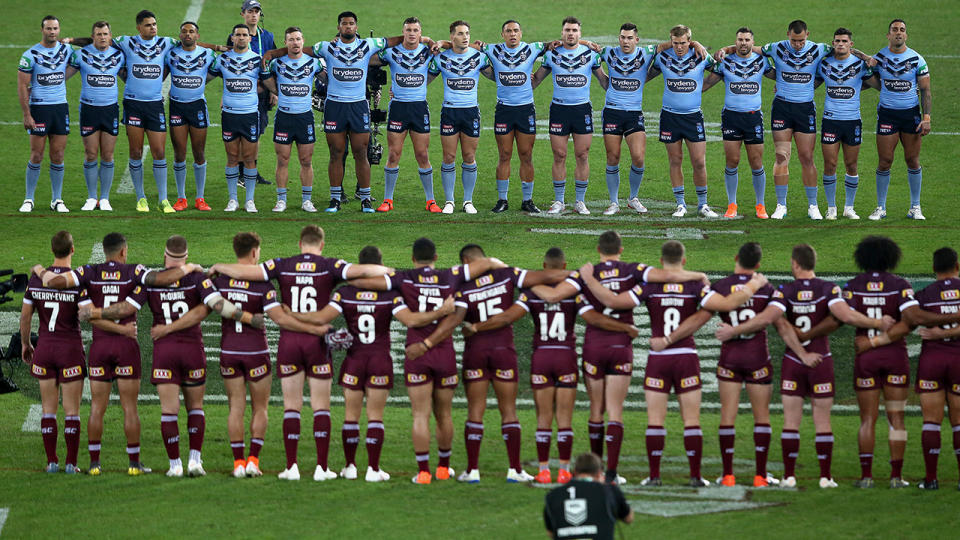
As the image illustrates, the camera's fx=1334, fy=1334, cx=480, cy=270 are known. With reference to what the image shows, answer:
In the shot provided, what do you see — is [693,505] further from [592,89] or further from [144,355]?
[592,89]

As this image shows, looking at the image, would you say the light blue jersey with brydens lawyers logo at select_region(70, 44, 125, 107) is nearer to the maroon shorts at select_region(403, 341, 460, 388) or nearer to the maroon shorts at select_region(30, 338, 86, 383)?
the maroon shorts at select_region(30, 338, 86, 383)

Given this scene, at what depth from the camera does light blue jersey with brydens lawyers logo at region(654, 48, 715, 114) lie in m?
19.5

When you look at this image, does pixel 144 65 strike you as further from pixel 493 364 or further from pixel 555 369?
pixel 555 369

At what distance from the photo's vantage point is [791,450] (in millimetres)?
11523

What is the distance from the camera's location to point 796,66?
63.8 ft

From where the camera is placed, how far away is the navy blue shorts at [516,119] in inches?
776

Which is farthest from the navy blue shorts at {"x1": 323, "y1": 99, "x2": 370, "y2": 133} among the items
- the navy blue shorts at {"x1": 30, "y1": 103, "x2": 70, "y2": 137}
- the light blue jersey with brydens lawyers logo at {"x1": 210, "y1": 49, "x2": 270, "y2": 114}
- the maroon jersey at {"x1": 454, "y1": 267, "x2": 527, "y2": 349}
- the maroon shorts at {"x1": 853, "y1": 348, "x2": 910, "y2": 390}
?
the maroon shorts at {"x1": 853, "y1": 348, "x2": 910, "y2": 390}

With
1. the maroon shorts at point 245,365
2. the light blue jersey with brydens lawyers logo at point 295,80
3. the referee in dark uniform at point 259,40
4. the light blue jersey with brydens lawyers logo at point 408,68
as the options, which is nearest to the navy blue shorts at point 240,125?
the light blue jersey with brydens lawyers logo at point 295,80

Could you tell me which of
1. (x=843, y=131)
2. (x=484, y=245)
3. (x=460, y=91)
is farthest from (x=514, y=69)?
(x=843, y=131)

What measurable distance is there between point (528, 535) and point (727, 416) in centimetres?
234

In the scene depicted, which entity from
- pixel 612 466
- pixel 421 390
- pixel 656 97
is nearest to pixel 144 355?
pixel 421 390

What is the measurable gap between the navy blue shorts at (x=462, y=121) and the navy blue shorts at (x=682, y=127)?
9.11ft

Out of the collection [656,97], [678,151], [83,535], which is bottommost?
[83,535]

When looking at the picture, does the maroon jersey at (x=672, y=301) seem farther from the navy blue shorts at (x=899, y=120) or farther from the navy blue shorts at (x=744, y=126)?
the navy blue shorts at (x=899, y=120)
